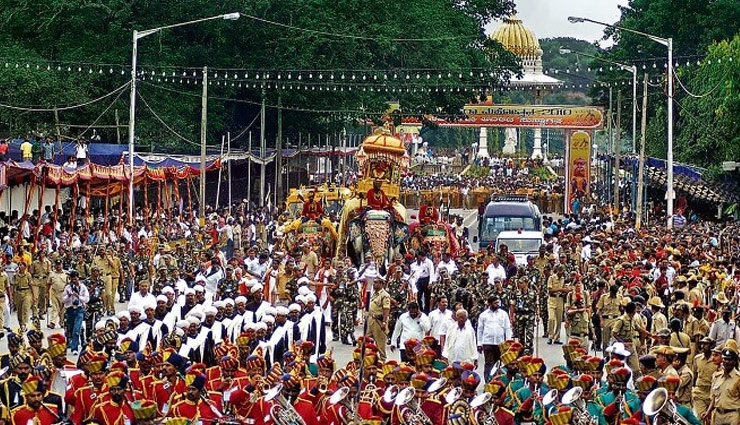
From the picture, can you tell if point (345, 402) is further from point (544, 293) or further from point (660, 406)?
point (544, 293)

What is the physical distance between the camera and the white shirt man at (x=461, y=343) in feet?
76.1

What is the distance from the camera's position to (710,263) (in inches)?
1257

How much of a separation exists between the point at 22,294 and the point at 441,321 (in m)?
8.53

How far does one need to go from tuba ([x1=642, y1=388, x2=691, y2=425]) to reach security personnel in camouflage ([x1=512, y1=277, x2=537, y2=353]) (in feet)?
37.5

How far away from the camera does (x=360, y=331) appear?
1186 inches

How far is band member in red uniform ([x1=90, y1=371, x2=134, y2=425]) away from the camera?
1571 cm

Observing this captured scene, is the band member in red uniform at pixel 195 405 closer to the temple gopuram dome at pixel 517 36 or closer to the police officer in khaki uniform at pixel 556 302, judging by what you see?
the police officer in khaki uniform at pixel 556 302

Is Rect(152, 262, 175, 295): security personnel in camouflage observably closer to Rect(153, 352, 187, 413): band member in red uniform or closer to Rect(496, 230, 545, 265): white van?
Rect(153, 352, 187, 413): band member in red uniform

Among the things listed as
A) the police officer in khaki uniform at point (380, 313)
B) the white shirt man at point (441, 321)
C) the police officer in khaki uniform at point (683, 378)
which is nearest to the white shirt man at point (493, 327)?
the white shirt man at point (441, 321)

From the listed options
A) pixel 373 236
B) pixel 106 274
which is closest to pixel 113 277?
pixel 106 274

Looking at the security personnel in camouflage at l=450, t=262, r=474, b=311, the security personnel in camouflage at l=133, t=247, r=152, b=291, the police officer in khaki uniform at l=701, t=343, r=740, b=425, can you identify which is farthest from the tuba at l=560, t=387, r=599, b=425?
the security personnel in camouflage at l=133, t=247, r=152, b=291

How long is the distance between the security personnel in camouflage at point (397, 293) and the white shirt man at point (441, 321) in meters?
3.34

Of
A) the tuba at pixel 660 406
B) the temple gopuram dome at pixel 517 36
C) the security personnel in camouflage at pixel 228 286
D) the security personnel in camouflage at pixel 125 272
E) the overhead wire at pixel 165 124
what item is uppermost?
the temple gopuram dome at pixel 517 36

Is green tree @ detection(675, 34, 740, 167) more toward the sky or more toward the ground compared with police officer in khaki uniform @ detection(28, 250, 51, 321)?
more toward the sky
